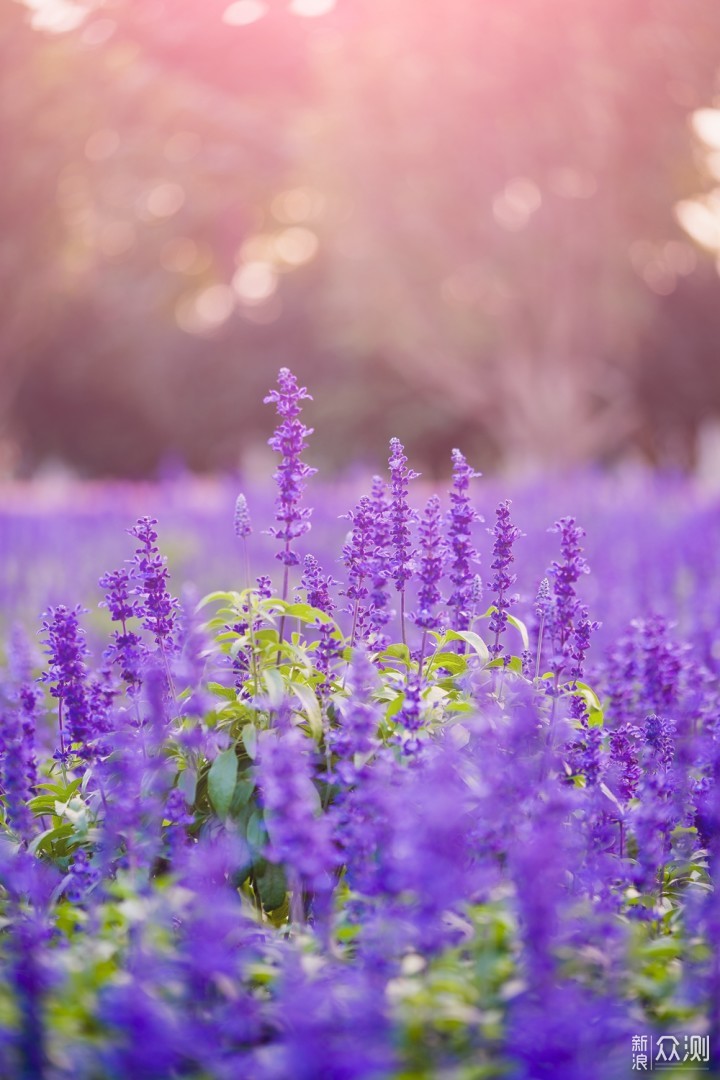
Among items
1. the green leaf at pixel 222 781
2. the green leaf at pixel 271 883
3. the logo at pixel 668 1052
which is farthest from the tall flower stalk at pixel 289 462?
the logo at pixel 668 1052

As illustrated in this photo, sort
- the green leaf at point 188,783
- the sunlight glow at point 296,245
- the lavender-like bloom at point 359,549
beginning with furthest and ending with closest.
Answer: the sunlight glow at point 296,245 → the lavender-like bloom at point 359,549 → the green leaf at point 188,783

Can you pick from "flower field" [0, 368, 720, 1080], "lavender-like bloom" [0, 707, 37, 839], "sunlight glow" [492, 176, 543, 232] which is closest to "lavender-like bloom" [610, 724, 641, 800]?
"flower field" [0, 368, 720, 1080]

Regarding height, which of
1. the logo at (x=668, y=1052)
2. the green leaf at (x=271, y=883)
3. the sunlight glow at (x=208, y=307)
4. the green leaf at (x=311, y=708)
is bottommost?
the logo at (x=668, y=1052)

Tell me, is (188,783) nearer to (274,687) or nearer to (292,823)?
(274,687)

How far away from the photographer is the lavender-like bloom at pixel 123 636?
3279mm

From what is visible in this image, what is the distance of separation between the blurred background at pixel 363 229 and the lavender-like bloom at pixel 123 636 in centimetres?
1281

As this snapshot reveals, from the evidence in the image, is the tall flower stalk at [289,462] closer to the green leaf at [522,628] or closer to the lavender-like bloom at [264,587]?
the lavender-like bloom at [264,587]

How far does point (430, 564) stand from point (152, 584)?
2.39ft

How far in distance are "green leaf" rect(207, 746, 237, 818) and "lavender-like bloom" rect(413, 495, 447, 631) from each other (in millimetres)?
580

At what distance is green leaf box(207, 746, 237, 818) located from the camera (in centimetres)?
Result: 301

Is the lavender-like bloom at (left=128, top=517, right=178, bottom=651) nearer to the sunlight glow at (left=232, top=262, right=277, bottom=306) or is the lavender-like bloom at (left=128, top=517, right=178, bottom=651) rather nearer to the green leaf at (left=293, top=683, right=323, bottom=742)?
the green leaf at (left=293, top=683, right=323, bottom=742)

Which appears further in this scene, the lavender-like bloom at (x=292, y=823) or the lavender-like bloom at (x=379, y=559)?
the lavender-like bloom at (x=379, y=559)

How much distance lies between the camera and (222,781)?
303cm

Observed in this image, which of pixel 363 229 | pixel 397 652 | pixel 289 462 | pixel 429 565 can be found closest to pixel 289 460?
pixel 289 462
